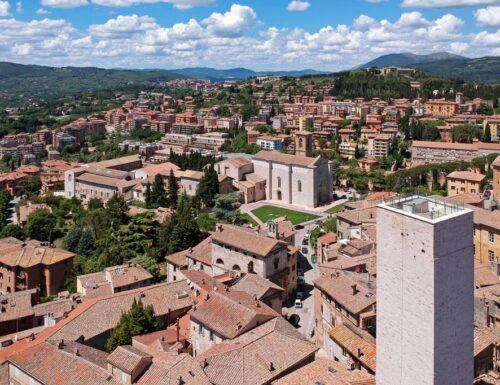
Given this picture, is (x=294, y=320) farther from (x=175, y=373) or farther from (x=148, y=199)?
(x=148, y=199)

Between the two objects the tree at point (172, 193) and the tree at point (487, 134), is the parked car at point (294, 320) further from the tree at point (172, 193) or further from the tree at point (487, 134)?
the tree at point (487, 134)

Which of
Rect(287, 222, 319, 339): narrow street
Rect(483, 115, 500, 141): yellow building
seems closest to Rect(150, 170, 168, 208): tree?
Rect(287, 222, 319, 339): narrow street

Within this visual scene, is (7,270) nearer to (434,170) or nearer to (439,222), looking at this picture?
(439,222)

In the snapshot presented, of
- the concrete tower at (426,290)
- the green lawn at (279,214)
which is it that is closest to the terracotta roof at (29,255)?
the green lawn at (279,214)

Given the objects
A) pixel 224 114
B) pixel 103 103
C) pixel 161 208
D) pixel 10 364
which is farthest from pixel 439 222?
pixel 103 103

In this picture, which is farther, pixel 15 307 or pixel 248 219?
pixel 248 219

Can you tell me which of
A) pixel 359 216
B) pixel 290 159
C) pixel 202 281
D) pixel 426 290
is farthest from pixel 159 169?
pixel 426 290
